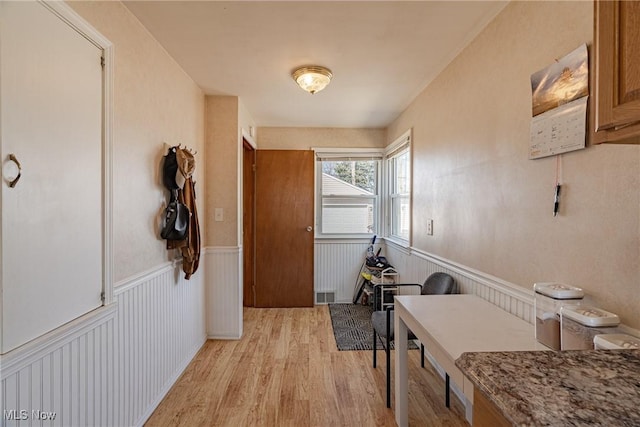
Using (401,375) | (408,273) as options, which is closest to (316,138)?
(408,273)

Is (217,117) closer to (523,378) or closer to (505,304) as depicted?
(505,304)

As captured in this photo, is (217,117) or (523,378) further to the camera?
(217,117)

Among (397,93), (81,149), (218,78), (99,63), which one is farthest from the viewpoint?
(397,93)

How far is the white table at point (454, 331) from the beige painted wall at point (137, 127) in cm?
159

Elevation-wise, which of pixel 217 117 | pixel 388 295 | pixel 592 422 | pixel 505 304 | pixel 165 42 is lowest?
pixel 388 295

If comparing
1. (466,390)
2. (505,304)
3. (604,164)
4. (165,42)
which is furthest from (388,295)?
(165,42)

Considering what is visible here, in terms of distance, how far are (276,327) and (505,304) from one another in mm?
2381

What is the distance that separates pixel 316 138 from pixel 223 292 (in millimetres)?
2350

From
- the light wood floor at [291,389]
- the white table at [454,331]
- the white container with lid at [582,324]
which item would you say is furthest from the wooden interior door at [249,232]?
the white container with lid at [582,324]

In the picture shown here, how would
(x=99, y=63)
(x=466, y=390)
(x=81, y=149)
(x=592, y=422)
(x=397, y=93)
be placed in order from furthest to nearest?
(x=397, y=93), (x=99, y=63), (x=81, y=149), (x=466, y=390), (x=592, y=422)

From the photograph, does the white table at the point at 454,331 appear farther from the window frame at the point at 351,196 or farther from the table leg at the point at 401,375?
the window frame at the point at 351,196

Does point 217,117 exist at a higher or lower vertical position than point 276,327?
higher

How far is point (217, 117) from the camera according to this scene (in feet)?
9.64

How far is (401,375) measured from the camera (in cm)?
173
